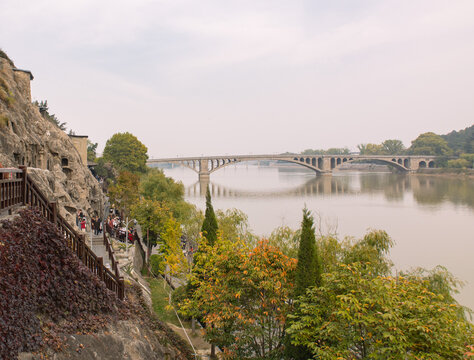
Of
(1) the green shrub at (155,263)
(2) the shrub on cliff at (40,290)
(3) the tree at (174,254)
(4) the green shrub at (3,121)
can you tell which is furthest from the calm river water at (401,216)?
(4) the green shrub at (3,121)

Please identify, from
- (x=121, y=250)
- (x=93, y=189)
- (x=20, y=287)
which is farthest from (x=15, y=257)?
(x=93, y=189)

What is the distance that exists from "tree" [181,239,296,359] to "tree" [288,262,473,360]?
33.7 inches

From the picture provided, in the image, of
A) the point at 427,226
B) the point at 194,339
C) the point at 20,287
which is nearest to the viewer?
the point at 20,287

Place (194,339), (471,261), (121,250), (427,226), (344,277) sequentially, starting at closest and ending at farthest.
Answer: (344,277), (194,339), (121,250), (471,261), (427,226)

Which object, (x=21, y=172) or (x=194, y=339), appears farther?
(x=194, y=339)

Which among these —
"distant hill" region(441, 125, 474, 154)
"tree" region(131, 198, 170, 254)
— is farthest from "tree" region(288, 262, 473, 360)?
"distant hill" region(441, 125, 474, 154)

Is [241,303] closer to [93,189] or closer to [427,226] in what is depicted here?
[93,189]

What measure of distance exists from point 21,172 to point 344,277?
7996 mm

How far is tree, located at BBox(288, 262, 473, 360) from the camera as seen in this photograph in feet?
23.5

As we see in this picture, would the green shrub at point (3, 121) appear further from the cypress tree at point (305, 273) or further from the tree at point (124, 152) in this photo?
the tree at point (124, 152)

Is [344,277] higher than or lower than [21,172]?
lower

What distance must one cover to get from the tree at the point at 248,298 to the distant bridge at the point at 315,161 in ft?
227

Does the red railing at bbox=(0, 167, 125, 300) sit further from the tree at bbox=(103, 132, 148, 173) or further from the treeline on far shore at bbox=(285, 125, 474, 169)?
the treeline on far shore at bbox=(285, 125, 474, 169)

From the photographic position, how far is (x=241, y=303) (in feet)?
33.7
